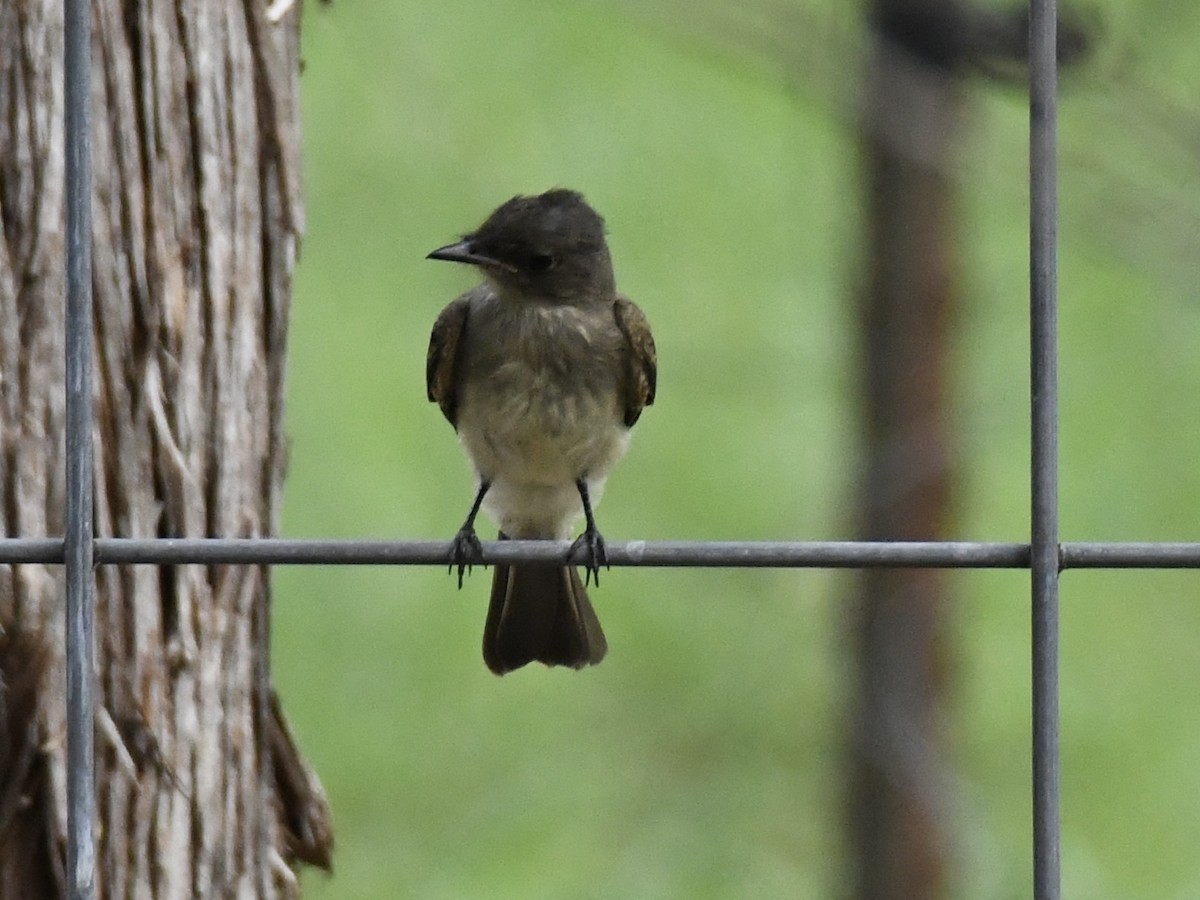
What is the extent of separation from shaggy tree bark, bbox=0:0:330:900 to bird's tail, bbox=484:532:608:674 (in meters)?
0.67

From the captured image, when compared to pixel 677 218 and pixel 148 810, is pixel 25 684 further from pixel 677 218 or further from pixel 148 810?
pixel 677 218

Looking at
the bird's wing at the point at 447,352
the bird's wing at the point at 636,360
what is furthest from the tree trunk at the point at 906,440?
the bird's wing at the point at 447,352

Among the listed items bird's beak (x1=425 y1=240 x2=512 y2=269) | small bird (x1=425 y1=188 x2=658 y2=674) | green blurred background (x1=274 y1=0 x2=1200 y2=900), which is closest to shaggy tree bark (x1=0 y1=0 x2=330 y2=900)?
bird's beak (x1=425 y1=240 x2=512 y2=269)

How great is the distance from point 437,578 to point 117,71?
367 centimetres

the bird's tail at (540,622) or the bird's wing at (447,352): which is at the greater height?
the bird's wing at (447,352)

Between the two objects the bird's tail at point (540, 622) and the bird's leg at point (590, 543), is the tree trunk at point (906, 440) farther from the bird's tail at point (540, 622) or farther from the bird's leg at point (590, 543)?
the bird's tail at point (540, 622)

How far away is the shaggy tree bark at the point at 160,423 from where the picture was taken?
3529 millimetres

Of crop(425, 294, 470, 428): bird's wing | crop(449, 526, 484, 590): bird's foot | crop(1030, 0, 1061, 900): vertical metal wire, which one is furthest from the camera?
crop(425, 294, 470, 428): bird's wing

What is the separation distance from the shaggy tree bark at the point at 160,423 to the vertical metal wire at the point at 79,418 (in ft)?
3.31

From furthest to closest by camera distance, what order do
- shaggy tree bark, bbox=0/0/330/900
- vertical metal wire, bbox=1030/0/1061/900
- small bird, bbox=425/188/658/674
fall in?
small bird, bbox=425/188/658/674, shaggy tree bark, bbox=0/0/330/900, vertical metal wire, bbox=1030/0/1061/900

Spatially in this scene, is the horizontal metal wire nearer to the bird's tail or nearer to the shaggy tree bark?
the shaggy tree bark

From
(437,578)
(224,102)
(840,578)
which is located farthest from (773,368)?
(224,102)

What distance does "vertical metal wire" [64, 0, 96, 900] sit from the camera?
99.0 inches

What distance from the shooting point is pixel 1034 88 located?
8.19 ft
